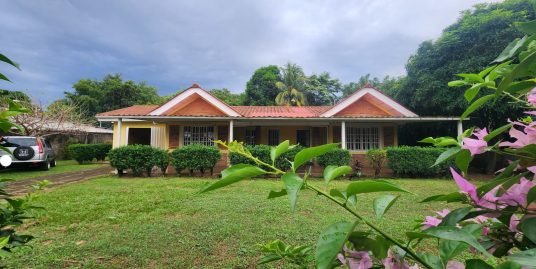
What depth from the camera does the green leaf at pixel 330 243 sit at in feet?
1.62

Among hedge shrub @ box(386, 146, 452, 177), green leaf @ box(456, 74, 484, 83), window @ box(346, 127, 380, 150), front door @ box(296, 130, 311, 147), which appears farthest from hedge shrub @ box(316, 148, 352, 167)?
green leaf @ box(456, 74, 484, 83)

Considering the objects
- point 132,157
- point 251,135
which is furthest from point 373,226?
point 251,135

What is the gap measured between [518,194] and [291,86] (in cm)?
3159

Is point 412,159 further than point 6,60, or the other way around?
point 412,159

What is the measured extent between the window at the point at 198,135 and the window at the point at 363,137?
7.25m

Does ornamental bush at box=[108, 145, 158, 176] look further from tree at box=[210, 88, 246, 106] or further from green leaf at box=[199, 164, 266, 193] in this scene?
tree at box=[210, 88, 246, 106]

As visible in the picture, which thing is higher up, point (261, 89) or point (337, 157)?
point (261, 89)

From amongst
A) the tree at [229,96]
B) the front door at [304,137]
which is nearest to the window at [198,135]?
the front door at [304,137]

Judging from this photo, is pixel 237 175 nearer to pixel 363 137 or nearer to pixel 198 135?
pixel 198 135

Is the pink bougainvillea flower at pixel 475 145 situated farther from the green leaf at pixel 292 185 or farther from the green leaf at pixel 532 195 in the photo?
the green leaf at pixel 292 185

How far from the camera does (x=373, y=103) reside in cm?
1417

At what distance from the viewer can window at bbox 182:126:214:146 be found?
1509 centimetres

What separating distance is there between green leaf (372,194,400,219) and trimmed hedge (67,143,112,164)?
831 inches

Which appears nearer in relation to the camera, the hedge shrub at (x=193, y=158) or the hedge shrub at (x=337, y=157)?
the hedge shrub at (x=337, y=157)
